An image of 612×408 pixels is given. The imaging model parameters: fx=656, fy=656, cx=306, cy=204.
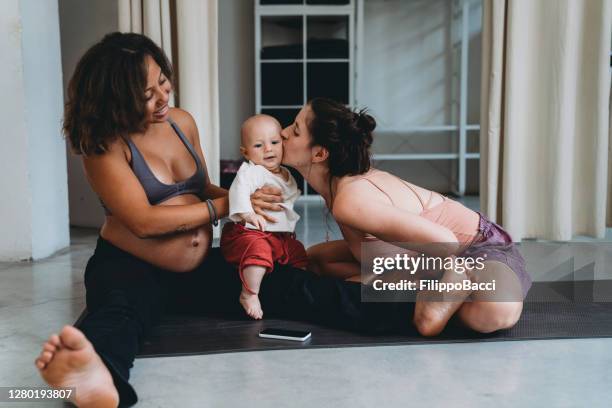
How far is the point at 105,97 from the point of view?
1.87 m

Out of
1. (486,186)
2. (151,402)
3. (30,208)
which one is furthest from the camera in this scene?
(486,186)

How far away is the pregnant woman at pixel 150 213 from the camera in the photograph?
1.86m

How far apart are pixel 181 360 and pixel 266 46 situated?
4536 millimetres

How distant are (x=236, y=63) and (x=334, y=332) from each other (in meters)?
4.62

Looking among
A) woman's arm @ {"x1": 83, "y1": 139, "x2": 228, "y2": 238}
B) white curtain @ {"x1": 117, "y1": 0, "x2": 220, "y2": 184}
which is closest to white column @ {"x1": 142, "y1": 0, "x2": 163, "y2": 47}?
white curtain @ {"x1": 117, "y1": 0, "x2": 220, "y2": 184}

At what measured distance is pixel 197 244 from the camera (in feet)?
6.86

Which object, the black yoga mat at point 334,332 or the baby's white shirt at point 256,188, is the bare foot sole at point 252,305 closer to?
the black yoga mat at point 334,332

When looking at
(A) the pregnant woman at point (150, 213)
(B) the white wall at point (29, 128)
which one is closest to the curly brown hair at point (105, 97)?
(A) the pregnant woman at point (150, 213)

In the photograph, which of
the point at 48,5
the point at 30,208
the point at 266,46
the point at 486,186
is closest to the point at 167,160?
the point at 30,208

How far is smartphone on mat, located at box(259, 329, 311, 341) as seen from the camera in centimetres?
187

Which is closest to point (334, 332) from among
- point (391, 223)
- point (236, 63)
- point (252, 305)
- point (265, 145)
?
point (252, 305)

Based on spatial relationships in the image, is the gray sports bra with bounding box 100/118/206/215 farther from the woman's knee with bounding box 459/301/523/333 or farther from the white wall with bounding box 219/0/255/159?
the white wall with bounding box 219/0/255/159

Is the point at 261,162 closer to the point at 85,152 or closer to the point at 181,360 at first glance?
the point at 85,152

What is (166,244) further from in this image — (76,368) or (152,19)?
(152,19)
